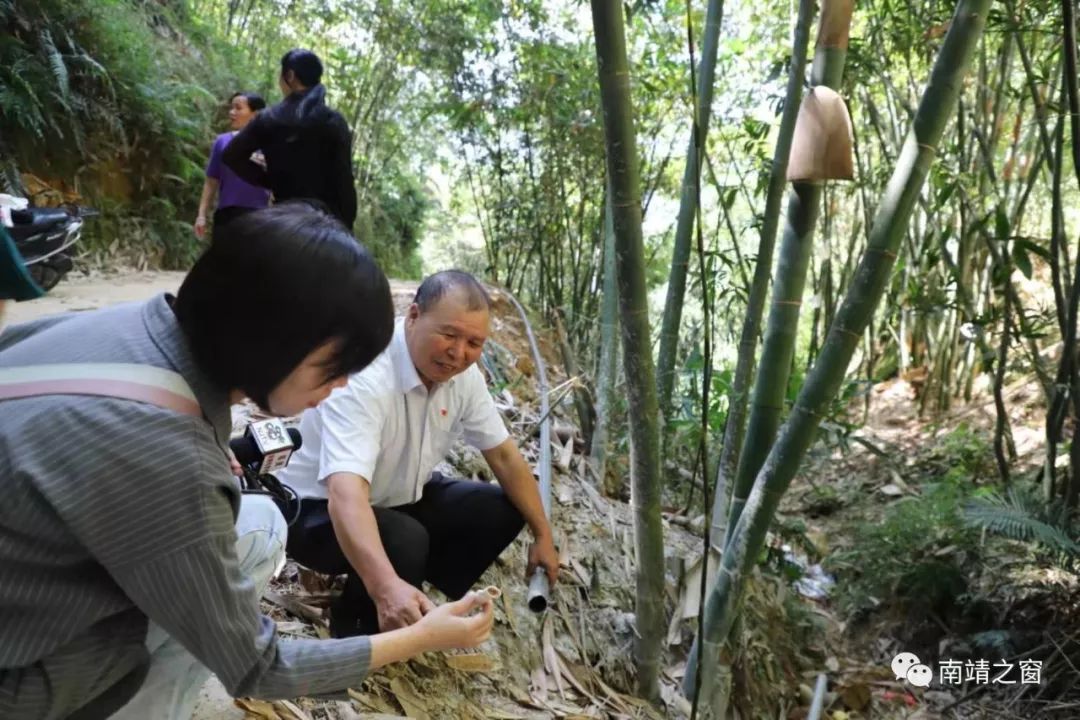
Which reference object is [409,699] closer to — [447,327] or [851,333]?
[447,327]

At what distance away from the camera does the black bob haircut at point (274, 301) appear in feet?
2.88

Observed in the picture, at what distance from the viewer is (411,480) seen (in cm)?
189

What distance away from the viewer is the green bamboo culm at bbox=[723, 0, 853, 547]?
1.70m

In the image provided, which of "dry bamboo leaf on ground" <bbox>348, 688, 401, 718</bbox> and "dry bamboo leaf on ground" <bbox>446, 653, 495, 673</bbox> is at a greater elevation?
"dry bamboo leaf on ground" <bbox>348, 688, 401, 718</bbox>

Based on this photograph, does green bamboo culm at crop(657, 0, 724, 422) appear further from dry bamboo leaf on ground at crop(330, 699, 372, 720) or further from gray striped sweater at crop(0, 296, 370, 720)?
gray striped sweater at crop(0, 296, 370, 720)

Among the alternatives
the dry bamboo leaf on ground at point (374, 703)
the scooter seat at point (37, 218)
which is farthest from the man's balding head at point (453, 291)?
the scooter seat at point (37, 218)

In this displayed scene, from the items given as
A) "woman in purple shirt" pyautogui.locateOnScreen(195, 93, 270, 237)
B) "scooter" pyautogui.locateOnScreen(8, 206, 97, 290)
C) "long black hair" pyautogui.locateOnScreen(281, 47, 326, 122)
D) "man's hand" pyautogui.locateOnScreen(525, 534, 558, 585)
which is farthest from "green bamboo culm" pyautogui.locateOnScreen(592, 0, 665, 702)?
"scooter" pyautogui.locateOnScreen(8, 206, 97, 290)

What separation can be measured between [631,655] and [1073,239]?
20.7 feet

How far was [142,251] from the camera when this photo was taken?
583 centimetres

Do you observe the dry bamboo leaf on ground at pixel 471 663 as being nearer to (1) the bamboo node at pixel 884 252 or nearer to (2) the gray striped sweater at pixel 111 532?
(2) the gray striped sweater at pixel 111 532

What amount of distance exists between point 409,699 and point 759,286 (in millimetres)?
1387

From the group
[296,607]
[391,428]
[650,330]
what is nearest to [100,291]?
[296,607]

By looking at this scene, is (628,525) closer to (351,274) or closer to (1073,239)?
(351,274)

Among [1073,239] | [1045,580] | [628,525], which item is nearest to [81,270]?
[628,525]
